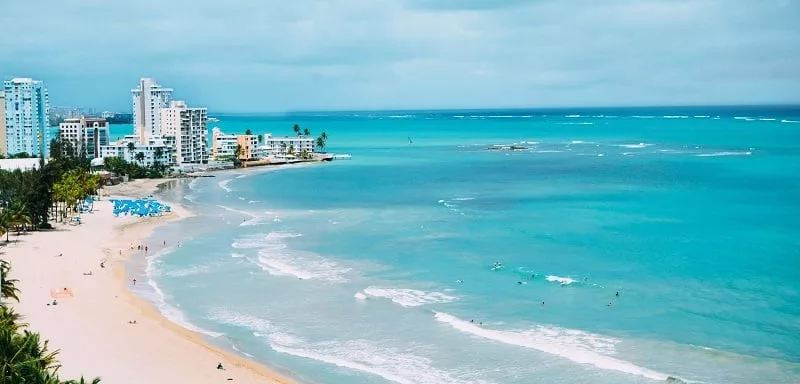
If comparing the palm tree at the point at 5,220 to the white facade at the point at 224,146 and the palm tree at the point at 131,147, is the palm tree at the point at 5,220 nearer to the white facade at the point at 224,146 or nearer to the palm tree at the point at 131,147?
the palm tree at the point at 131,147

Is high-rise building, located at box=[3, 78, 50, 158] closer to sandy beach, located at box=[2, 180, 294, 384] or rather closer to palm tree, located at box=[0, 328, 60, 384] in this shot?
sandy beach, located at box=[2, 180, 294, 384]

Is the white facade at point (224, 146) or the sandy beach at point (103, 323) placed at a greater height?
the white facade at point (224, 146)

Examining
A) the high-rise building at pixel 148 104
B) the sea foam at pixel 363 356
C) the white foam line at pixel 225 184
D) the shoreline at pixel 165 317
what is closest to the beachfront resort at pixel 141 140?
the high-rise building at pixel 148 104

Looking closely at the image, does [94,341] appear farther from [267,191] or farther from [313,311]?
[267,191]

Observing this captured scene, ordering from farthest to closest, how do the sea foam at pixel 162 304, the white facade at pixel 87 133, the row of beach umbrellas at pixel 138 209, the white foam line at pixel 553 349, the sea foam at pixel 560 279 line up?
the white facade at pixel 87 133
the row of beach umbrellas at pixel 138 209
the sea foam at pixel 560 279
the sea foam at pixel 162 304
the white foam line at pixel 553 349

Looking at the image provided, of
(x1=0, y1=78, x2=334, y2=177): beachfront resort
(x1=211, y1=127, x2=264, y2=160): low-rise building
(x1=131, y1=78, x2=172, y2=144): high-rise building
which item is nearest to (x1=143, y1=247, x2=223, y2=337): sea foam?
Answer: (x1=0, y1=78, x2=334, y2=177): beachfront resort

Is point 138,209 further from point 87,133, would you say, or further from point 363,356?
point 87,133

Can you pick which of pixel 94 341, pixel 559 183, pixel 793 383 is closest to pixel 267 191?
pixel 559 183
